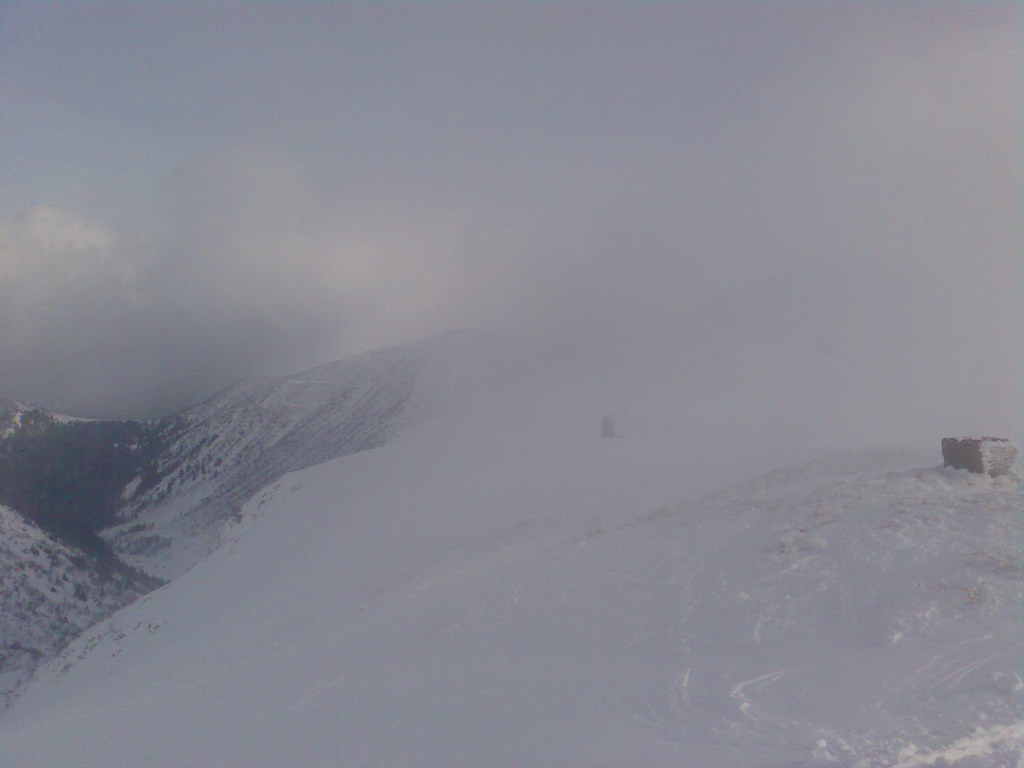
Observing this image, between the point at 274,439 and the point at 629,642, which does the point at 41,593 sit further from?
the point at 274,439

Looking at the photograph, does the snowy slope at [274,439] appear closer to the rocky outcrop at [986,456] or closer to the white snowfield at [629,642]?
the white snowfield at [629,642]

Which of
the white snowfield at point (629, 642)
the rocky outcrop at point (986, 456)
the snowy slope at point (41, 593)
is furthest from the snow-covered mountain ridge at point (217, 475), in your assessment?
the rocky outcrop at point (986, 456)

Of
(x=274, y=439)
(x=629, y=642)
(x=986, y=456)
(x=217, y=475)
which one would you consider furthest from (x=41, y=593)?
(x=217, y=475)

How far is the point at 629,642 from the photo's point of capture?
10.7 meters

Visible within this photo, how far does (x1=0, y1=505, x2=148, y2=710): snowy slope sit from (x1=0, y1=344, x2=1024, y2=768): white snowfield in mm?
54621

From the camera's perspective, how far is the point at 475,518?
24.0m

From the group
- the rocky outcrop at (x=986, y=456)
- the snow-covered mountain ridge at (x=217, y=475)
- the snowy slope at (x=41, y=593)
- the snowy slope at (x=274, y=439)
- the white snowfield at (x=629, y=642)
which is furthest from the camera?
the snowy slope at (x=274, y=439)

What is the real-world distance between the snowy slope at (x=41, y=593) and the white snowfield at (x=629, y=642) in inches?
2150

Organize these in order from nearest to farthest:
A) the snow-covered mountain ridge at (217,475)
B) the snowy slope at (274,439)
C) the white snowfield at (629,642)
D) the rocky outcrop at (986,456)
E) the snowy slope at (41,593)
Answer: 1. the white snowfield at (629,642)
2. the rocky outcrop at (986,456)
3. the snowy slope at (41,593)
4. the snow-covered mountain ridge at (217,475)
5. the snowy slope at (274,439)

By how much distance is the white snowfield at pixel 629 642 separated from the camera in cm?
742

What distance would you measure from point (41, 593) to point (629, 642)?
300 feet

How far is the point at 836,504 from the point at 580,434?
19.8 metres

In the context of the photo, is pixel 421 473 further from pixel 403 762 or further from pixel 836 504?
pixel 403 762

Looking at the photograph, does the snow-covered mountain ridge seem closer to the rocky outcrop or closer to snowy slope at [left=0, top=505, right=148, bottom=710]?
snowy slope at [left=0, top=505, right=148, bottom=710]
